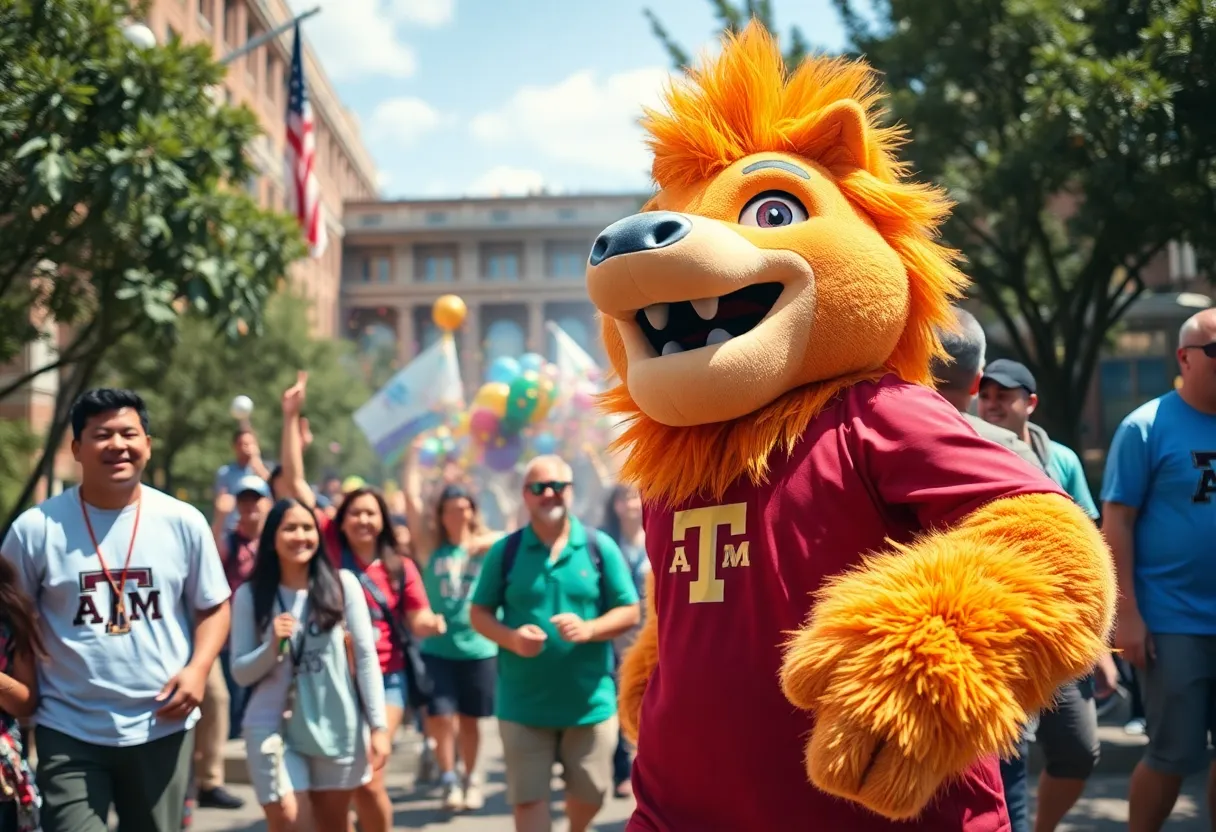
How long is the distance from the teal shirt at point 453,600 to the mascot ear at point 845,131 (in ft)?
15.5

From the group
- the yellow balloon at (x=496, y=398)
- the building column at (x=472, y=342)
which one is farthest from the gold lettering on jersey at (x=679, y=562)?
the building column at (x=472, y=342)

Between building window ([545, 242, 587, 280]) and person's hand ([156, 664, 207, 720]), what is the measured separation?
6761cm

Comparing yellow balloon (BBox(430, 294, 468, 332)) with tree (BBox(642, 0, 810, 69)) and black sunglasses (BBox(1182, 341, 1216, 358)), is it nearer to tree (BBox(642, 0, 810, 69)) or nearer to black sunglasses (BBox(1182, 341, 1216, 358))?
tree (BBox(642, 0, 810, 69))

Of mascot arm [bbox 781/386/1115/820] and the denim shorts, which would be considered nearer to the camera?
mascot arm [bbox 781/386/1115/820]

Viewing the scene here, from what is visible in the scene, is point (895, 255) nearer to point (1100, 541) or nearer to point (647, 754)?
point (1100, 541)

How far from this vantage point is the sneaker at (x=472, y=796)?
21.8 feet

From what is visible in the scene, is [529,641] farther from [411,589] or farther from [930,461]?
[930,461]

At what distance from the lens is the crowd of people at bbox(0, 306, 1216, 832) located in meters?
3.77

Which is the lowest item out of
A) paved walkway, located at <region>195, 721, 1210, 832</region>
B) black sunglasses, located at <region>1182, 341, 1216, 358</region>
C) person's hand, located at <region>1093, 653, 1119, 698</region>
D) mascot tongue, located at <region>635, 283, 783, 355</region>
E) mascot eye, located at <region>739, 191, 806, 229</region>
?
paved walkway, located at <region>195, 721, 1210, 832</region>

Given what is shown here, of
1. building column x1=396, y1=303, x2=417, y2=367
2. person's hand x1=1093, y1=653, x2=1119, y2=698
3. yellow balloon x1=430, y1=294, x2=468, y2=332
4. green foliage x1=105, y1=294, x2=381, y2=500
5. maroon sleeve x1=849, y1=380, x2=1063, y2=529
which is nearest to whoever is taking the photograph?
maroon sleeve x1=849, y1=380, x2=1063, y2=529

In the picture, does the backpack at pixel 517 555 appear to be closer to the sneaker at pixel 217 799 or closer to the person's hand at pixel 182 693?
the person's hand at pixel 182 693

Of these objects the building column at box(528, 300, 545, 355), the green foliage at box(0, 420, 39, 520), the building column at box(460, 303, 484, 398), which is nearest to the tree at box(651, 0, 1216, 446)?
the green foliage at box(0, 420, 39, 520)

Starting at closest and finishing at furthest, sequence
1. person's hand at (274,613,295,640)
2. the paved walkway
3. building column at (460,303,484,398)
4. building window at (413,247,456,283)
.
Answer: person's hand at (274,613,295,640), the paved walkway, building column at (460,303,484,398), building window at (413,247,456,283)

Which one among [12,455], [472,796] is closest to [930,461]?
[472,796]
